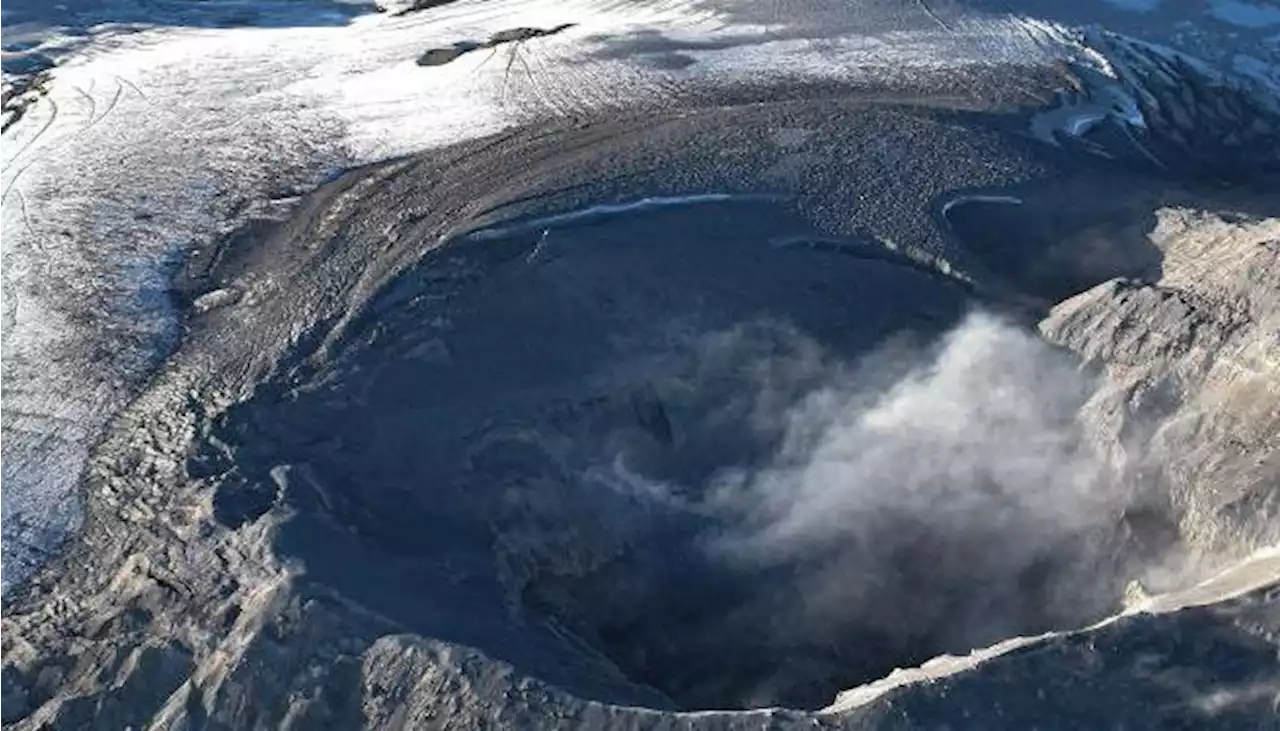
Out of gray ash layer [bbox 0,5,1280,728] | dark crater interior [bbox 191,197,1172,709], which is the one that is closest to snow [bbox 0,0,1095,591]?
gray ash layer [bbox 0,5,1280,728]

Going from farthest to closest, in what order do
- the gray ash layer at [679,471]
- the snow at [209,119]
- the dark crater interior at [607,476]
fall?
the snow at [209,119]
the dark crater interior at [607,476]
the gray ash layer at [679,471]

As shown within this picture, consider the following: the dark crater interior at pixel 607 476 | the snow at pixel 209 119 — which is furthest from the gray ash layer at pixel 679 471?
the snow at pixel 209 119

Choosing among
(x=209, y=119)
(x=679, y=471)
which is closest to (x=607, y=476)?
(x=679, y=471)

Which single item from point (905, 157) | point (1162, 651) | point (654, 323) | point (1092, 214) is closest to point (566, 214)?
point (654, 323)

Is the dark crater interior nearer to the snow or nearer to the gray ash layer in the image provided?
the gray ash layer

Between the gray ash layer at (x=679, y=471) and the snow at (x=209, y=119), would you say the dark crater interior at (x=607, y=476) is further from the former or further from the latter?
the snow at (x=209, y=119)

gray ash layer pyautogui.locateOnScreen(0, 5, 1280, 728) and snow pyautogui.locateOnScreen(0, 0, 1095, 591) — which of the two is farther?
snow pyautogui.locateOnScreen(0, 0, 1095, 591)
